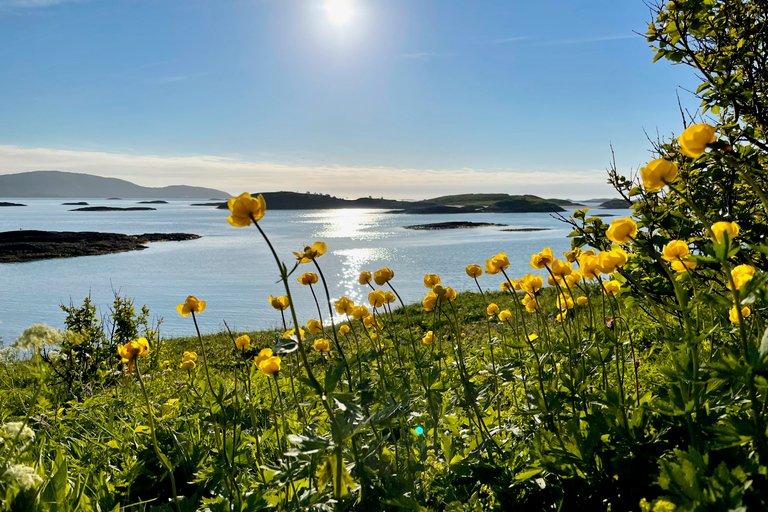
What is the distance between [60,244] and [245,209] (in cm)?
3054

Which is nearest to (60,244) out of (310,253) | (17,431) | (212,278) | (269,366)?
(212,278)

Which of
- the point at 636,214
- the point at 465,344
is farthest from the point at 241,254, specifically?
the point at 636,214

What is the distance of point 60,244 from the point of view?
25.4m

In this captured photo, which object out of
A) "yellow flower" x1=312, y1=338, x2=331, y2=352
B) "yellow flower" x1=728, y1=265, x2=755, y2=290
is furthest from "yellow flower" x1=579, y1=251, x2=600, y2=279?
"yellow flower" x1=312, y1=338, x2=331, y2=352

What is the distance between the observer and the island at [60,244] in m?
22.9

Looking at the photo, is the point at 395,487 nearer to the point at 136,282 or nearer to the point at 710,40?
the point at 710,40

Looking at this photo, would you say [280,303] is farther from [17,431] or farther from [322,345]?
[17,431]

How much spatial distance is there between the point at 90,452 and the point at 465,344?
3317mm

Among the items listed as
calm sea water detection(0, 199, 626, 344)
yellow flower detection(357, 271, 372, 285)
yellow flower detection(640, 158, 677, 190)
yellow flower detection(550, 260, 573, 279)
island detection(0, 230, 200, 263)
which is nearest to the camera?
yellow flower detection(640, 158, 677, 190)

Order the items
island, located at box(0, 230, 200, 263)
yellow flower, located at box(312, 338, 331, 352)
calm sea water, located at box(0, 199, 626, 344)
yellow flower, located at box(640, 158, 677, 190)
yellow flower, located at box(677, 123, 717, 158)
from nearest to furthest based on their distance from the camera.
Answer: yellow flower, located at box(677, 123, 717, 158) → yellow flower, located at box(640, 158, 677, 190) → yellow flower, located at box(312, 338, 331, 352) → calm sea water, located at box(0, 199, 626, 344) → island, located at box(0, 230, 200, 263)

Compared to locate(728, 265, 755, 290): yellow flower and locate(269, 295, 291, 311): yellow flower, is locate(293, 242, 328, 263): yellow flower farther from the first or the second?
locate(728, 265, 755, 290): yellow flower

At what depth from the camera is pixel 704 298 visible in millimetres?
1125

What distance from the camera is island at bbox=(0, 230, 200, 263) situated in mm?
22891

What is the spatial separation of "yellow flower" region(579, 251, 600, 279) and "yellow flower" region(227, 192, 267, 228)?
1192mm
